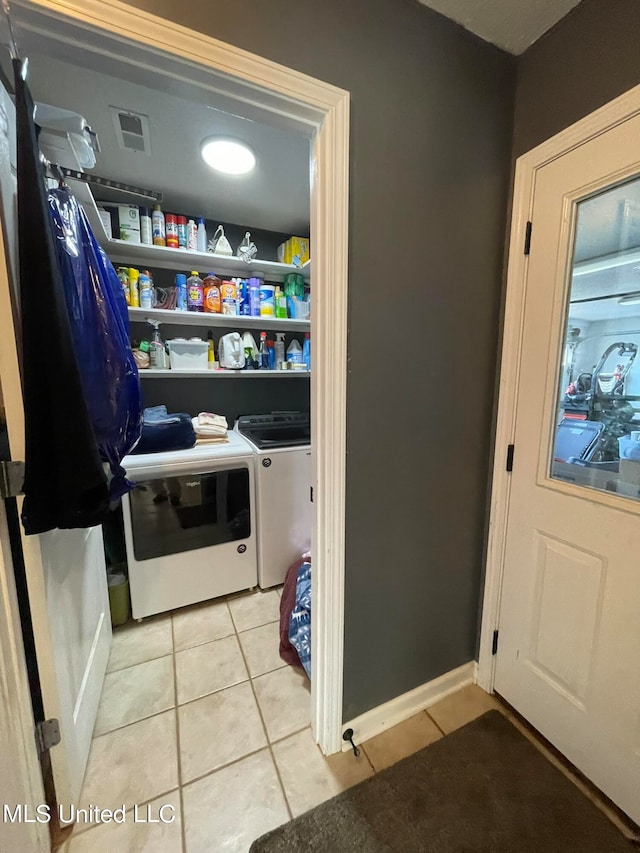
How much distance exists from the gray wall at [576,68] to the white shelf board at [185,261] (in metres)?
1.07

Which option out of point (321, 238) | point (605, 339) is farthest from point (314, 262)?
point (605, 339)

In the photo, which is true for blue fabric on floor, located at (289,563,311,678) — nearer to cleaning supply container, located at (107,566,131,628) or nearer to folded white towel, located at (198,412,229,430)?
cleaning supply container, located at (107,566,131,628)

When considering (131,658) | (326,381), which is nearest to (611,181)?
(326,381)

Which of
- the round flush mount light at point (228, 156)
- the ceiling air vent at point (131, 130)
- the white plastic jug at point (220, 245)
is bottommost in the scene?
the white plastic jug at point (220, 245)

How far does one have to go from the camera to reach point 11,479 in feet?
2.72

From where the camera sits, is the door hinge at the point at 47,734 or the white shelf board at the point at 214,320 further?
the white shelf board at the point at 214,320

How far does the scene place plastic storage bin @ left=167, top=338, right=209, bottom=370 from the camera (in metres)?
2.22

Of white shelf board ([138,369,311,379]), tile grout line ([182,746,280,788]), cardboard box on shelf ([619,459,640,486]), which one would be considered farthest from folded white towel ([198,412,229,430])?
cardboard box on shelf ([619,459,640,486])

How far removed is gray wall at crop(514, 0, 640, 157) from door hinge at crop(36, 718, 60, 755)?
92.3 inches

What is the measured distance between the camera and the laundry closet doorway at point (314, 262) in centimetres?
77

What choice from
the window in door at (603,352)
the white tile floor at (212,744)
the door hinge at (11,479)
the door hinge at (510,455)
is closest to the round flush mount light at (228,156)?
the window in door at (603,352)

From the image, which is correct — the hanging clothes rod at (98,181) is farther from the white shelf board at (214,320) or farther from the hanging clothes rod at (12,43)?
the white shelf board at (214,320)

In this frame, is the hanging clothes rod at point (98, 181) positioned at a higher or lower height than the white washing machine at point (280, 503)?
higher

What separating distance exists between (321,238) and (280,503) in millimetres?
1485
